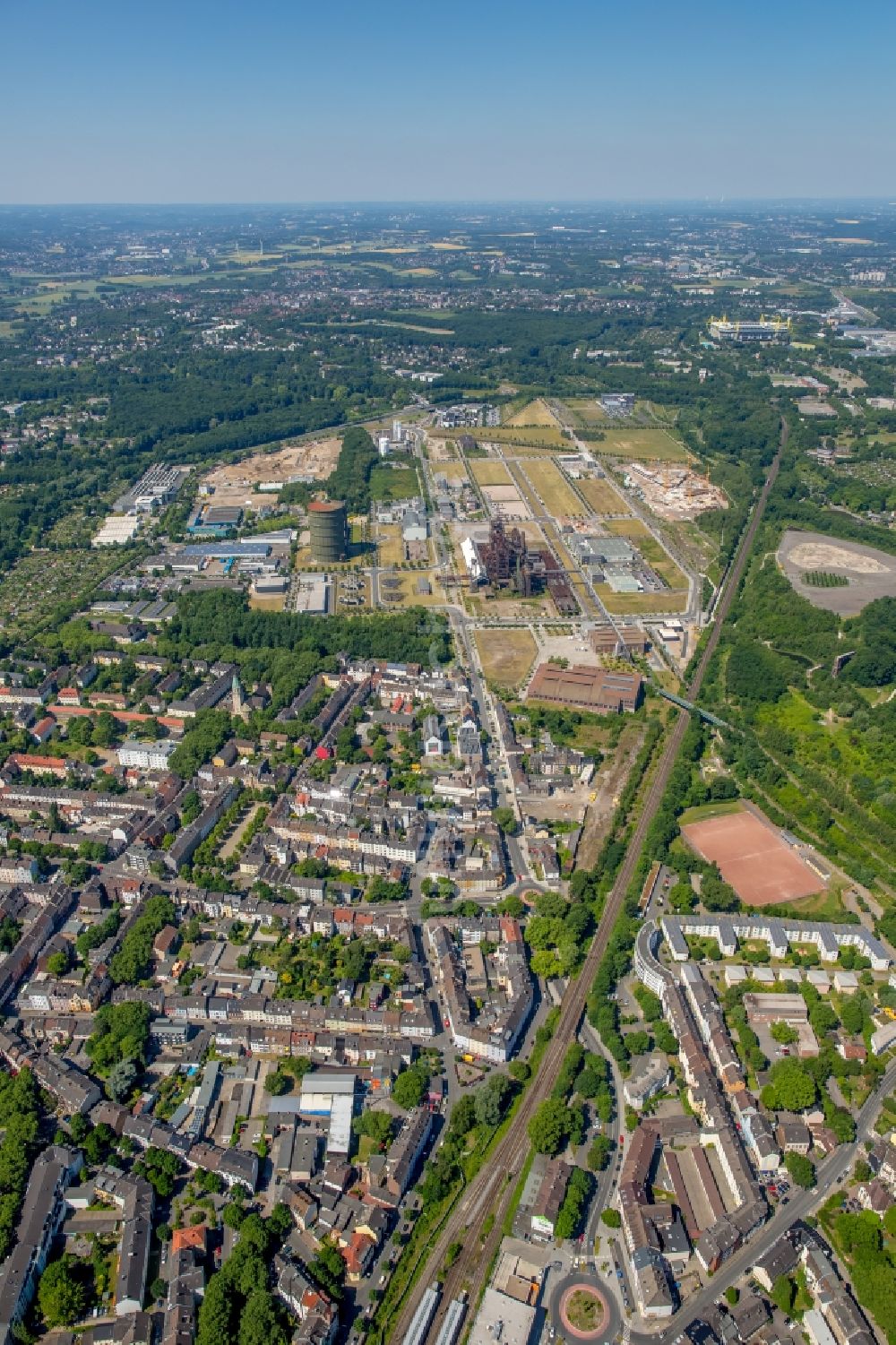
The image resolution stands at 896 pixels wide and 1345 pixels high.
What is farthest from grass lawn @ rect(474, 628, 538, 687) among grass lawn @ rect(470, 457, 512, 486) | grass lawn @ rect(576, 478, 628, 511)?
grass lawn @ rect(470, 457, 512, 486)

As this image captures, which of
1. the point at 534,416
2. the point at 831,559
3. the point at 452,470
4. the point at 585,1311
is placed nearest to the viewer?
the point at 585,1311

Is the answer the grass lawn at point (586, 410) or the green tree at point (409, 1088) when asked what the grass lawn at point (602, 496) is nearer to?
the grass lawn at point (586, 410)

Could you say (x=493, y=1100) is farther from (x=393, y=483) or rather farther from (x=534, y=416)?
(x=534, y=416)

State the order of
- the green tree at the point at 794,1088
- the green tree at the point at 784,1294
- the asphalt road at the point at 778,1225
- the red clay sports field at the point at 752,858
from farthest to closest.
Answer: the red clay sports field at the point at 752,858
the green tree at the point at 794,1088
the green tree at the point at 784,1294
the asphalt road at the point at 778,1225

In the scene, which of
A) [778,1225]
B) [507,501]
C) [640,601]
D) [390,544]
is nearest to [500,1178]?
[778,1225]

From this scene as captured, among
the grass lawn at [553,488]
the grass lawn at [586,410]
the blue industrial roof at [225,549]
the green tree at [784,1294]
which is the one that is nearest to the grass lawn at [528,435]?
the grass lawn at [586,410]

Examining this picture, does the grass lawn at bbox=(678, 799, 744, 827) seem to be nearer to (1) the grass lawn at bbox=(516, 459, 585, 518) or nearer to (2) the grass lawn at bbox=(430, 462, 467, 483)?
(1) the grass lawn at bbox=(516, 459, 585, 518)

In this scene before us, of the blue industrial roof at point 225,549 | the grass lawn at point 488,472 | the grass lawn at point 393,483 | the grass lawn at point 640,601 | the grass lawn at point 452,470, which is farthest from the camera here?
the grass lawn at point 452,470

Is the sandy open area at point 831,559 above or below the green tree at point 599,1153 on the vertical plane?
above
